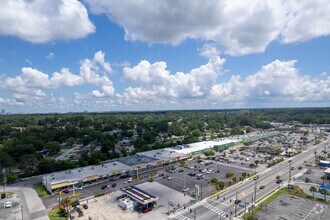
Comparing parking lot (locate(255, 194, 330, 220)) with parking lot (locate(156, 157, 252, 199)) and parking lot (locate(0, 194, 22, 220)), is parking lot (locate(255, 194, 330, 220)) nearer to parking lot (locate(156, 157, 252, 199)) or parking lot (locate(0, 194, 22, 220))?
parking lot (locate(156, 157, 252, 199))

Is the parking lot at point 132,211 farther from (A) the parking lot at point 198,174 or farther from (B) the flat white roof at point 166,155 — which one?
(B) the flat white roof at point 166,155

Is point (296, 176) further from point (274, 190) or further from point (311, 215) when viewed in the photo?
point (311, 215)

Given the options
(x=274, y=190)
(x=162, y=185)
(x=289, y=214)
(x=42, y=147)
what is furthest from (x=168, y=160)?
(x=42, y=147)

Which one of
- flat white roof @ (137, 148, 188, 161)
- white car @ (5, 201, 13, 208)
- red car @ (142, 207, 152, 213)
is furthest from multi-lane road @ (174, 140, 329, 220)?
white car @ (5, 201, 13, 208)

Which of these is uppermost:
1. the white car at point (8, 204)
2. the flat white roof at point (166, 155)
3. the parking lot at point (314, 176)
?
the flat white roof at point (166, 155)

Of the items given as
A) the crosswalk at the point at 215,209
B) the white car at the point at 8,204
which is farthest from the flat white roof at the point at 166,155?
the white car at the point at 8,204
